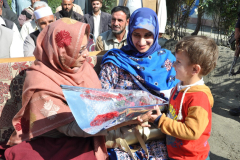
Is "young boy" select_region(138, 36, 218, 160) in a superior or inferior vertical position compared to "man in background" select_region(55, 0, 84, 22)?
inferior

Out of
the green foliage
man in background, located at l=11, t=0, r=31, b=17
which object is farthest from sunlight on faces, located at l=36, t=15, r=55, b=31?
the green foliage

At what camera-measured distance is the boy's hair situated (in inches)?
63.2

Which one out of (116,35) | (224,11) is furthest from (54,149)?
(224,11)

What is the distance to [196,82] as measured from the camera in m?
1.71

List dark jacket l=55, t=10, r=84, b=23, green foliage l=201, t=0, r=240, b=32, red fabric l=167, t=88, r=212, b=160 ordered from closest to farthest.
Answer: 1. red fabric l=167, t=88, r=212, b=160
2. dark jacket l=55, t=10, r=84, b=23
3. green foliage l=201, t=0, r=240, b=32

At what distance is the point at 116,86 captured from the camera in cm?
243

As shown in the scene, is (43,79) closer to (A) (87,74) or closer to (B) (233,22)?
(A) (87,74)

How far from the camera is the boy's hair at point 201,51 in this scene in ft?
5.27

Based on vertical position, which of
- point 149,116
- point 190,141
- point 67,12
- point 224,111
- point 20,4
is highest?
point 20,4

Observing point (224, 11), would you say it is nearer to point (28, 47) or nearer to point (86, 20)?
point (86, 20)

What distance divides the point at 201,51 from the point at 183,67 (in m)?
0.18

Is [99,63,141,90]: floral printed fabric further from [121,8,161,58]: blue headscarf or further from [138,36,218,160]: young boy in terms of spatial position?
[138,36,218,160]: young boy

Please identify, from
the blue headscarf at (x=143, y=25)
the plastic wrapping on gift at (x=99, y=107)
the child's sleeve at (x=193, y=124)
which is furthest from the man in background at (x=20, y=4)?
the child's sleeve at (x=193, y=124)

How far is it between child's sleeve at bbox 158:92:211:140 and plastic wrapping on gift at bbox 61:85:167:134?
0.76ft
